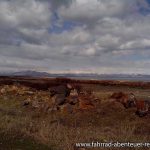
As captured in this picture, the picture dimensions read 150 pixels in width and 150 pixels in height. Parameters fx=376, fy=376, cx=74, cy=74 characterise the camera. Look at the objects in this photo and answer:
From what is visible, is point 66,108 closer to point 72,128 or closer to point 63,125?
point 63,125

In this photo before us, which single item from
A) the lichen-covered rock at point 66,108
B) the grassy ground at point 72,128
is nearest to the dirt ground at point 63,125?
the grassy ground at point 72,128

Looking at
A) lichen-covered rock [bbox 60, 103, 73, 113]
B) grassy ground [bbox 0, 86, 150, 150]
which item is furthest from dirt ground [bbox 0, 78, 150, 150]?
lichen-covered rock [bbox 60, 103, 73, 113]

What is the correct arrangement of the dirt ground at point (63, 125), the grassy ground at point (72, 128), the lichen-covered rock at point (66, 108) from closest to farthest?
the grassy ground at point (72, 128), the dirt ground at point (63, 125), the lichen-covered rock at point (66, 108)

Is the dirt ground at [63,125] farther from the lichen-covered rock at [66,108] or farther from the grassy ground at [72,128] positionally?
the lichen-covered rock at [66,108]

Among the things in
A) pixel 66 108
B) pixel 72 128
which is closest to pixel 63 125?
pixel 72 128

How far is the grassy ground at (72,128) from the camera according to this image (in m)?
14.9

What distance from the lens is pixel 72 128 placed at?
18969 mm

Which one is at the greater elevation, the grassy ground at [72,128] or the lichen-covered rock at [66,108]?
the lichen-covered rock at [66,108]

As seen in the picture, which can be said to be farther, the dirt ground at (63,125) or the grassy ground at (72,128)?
the dirt ground at (63,125)

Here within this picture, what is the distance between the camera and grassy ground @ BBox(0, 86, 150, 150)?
14.9m

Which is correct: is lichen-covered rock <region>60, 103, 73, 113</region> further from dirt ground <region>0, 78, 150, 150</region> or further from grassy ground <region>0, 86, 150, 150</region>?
grassy ground <region>0, 86, 150, 150</region>

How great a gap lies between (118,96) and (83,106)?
3.22m

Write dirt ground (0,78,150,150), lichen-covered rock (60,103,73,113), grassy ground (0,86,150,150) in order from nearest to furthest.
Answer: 1. grassy ground (0,86,150,150)
2. dirt ground (0,78,150,150)
3. lichen-covered rock (60,103,73,113)

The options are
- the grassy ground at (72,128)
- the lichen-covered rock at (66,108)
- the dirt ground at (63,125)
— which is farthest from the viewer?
the lichen-covered rock at (66,108)
